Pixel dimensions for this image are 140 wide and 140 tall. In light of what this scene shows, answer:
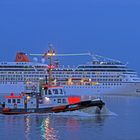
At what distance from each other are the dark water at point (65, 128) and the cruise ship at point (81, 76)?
67.5 meters

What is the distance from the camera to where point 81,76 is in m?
127

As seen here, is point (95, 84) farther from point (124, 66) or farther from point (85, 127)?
point (85, 127)

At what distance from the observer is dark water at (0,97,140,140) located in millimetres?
40250

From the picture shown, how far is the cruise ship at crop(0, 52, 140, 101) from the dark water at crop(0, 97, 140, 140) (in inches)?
2657

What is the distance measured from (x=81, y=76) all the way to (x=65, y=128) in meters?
81.3

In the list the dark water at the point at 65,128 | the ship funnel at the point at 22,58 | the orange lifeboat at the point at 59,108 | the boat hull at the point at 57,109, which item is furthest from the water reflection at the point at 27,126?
the ship funnel at the point at 22,58

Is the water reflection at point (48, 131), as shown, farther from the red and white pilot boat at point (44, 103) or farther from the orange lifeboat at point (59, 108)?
the red and white pilot boat at point (44, 103)

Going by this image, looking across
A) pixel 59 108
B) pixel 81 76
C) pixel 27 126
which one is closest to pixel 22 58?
pixel 81 76

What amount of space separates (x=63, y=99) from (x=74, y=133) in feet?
37.6

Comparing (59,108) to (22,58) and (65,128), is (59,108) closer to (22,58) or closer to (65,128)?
(65,128)

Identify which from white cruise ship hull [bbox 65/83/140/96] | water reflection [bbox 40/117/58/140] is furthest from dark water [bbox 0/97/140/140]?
white cruise ship hull [bbox 65/83/140/96]

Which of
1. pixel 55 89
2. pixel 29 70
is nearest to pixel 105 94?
pixel 29 70

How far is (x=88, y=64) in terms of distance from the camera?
12950cm

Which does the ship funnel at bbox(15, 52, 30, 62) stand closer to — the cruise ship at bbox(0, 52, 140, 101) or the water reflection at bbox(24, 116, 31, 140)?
the cruise ship at bbox(0, 52, 140, 101)
